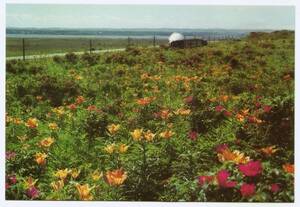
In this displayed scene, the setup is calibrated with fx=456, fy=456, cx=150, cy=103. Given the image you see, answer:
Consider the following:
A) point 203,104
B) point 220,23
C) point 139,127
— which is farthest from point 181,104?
point 220,23

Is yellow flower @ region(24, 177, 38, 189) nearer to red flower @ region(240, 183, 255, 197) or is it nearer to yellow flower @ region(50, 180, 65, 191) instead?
yellow flower @ region(50, 180, 65, 191)

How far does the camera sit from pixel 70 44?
5.43 m

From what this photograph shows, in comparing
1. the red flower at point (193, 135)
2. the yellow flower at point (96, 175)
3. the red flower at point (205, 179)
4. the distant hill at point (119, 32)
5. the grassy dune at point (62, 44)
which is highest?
the distant hill at point (119, 32)

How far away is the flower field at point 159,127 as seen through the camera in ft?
11.0

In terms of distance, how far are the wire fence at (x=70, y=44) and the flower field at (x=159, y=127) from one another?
165mm

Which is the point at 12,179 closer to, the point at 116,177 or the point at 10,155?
the point at 10,155

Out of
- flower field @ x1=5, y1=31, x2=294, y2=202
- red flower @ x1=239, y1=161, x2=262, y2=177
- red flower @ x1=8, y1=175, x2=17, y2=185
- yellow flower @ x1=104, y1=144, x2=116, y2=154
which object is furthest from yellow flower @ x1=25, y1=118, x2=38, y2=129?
red flower @ x1=239, y1=161, x2=262, y2=177

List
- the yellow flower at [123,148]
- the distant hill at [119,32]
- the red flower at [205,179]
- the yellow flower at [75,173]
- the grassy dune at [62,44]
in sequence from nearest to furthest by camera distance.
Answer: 1. the red flower at [205,179]
2. the yellow flower at [75,173]
3. the yellow flower at [123,148]
4. the distant hill at [119,32]
5. the grassy dune at [62,44]

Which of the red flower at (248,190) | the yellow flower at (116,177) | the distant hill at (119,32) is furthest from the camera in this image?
the distant hill at (119,32)

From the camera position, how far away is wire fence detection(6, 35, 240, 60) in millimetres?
4758

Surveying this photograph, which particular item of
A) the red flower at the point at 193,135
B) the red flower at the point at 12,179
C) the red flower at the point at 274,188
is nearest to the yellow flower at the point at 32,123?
the red flower at the point at 12,179

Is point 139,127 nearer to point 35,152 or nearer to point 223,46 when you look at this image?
point 35,152

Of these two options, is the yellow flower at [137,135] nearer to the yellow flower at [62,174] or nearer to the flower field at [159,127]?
the flower field at [159,127]

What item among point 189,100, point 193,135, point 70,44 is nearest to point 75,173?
point 193,135
